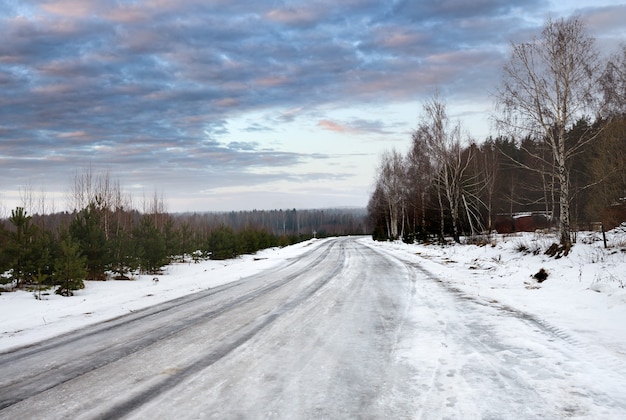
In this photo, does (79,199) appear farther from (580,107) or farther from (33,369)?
(580,107)

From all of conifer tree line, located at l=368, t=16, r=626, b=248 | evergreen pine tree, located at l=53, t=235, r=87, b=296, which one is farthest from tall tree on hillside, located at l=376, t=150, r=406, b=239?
evergreen pine tree, located at l=53, t=235, r=87, b=296

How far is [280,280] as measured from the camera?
13523mm

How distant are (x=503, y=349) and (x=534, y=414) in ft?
6.51

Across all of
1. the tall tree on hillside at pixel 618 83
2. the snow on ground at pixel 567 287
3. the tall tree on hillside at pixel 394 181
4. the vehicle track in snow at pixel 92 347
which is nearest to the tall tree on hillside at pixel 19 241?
the vehicle track in snow at pixel 92 347

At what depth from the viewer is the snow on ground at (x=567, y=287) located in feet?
19.6

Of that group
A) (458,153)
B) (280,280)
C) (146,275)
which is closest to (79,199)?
(146,275)

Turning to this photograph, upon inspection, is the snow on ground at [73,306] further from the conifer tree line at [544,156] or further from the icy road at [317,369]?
the conifer tree line at [544,156]

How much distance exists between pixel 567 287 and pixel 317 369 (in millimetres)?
8342

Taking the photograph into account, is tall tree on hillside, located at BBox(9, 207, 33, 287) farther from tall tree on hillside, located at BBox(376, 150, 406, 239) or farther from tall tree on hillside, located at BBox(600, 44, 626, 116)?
tall tree on hillside, located at BBox(376, 150, 406, 239)

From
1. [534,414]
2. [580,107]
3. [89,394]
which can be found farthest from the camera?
[580,107]

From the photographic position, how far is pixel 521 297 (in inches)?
364

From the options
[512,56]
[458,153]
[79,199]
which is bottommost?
[79,199]

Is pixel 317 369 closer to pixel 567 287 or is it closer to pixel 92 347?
pixel 92 347

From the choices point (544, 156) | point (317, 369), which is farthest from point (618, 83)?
point (317, 369)
